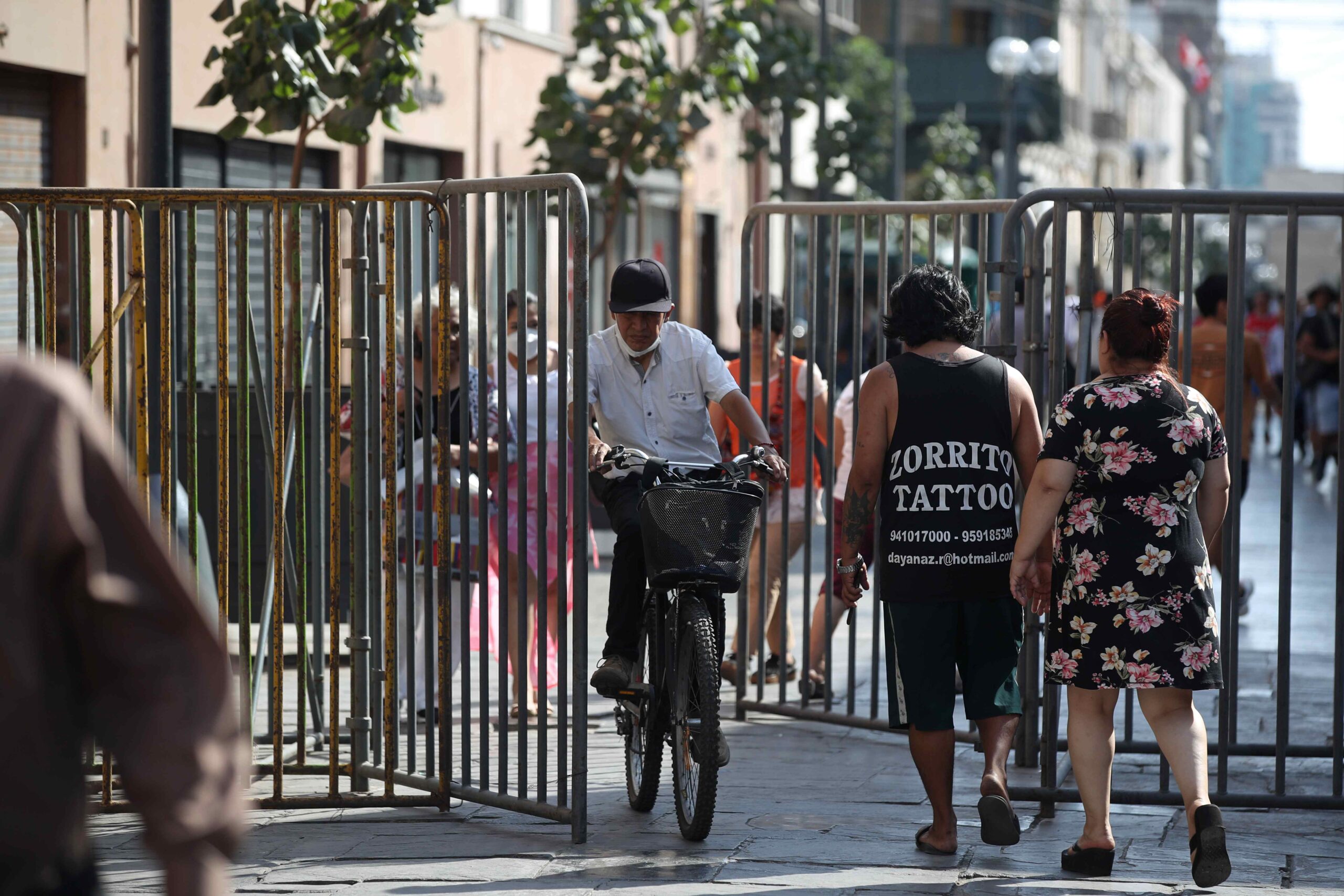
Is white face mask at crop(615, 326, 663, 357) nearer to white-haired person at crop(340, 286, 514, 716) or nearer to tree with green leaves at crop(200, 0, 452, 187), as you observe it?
white-haired person at crop(340, 286, 514, 716)

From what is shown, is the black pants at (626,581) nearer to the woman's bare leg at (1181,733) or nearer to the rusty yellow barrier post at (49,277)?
the woman's bare leg at (1181,733)

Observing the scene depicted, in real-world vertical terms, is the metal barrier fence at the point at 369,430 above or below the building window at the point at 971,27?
below

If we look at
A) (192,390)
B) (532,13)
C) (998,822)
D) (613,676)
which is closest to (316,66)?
(192,390)

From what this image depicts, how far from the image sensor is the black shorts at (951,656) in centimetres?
546

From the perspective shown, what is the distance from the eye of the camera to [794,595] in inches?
440

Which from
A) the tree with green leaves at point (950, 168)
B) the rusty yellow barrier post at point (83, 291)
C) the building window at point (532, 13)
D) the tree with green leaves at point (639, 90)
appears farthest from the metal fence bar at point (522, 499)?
the tree with green leaves at point (950, 168)

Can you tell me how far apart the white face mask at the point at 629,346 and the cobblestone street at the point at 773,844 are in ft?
4.96

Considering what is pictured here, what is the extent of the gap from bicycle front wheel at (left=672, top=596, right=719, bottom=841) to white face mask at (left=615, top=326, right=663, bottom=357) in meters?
0.95

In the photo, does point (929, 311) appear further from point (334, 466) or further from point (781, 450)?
point (781, 450)

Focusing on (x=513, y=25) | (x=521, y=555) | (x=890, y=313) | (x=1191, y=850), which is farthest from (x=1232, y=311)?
(x=513, y=25)

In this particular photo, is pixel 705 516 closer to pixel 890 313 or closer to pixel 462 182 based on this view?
pixel 890 313

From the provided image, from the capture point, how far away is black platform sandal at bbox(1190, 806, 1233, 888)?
16.3 ft

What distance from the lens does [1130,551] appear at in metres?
5.21

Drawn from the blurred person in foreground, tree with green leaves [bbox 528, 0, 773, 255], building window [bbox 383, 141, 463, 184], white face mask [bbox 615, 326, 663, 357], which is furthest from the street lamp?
the blurred person in foreground
